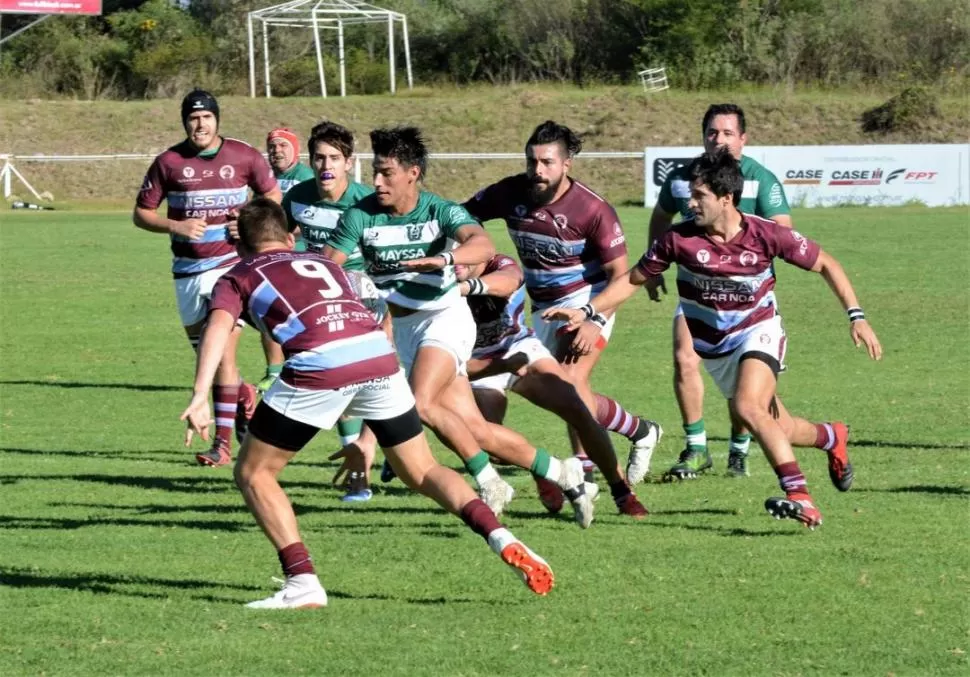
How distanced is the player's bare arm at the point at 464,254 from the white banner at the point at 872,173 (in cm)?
3110

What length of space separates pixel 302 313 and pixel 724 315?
8.81 ft

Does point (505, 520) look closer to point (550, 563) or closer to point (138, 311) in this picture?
point (550, 563)

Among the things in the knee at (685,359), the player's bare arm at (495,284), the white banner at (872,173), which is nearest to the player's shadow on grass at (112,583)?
the player's bare arm at (495,284)

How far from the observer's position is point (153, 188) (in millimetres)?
11414

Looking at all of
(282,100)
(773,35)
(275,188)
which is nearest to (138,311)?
(275,188)

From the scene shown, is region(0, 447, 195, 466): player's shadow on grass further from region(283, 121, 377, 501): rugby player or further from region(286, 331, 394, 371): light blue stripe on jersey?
region(286, 331, 394, 371): light blue stripe on jersey

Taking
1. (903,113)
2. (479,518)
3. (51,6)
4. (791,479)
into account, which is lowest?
(903,113)

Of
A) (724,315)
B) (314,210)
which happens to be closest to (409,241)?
(724,315)

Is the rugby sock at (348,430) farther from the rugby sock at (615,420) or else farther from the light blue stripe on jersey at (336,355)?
the light blue stripe on jersey at (336,355)

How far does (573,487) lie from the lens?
753 centimetres

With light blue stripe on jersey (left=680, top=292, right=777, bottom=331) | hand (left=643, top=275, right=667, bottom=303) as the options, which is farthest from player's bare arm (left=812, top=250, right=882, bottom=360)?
hand (left=643, top=275, right=667, bottom=303)

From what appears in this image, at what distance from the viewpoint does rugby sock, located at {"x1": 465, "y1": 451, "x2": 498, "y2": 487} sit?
7227mm

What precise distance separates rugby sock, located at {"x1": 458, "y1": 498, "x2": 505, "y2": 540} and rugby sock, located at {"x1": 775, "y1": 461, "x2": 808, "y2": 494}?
6.29ft

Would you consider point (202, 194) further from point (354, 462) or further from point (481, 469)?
point (481, 469)
